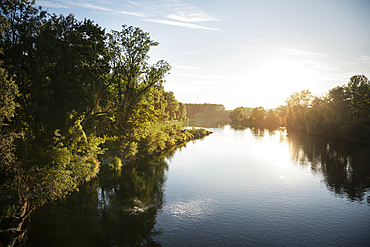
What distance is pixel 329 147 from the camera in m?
74.1

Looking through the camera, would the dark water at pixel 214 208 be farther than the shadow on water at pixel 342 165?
No

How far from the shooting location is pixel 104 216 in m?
27.5

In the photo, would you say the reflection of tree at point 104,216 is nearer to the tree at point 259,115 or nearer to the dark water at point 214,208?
the dark water at point 214,208

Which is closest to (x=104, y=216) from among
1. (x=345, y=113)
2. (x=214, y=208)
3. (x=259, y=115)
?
(x=214, y=208)

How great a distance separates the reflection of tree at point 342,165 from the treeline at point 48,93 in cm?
3410

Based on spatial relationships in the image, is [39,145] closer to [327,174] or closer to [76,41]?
[76,41]

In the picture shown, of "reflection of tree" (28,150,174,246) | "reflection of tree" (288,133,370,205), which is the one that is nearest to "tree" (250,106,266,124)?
"reflection of tree" (288,133,370,205)

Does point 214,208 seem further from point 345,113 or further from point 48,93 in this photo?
point 345,113

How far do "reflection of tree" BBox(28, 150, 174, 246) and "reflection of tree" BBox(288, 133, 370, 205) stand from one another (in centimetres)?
2882

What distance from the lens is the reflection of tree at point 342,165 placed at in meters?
38.0

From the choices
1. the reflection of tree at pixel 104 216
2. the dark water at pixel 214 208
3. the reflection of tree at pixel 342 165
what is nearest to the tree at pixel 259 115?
the reflection of tree at pixel 342 165

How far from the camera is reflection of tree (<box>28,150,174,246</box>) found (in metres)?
22.7

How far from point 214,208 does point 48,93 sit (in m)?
22.9

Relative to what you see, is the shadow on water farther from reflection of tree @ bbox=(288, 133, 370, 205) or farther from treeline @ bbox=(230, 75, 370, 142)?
treeline @ bbox=(230, 75, 370, 142)
